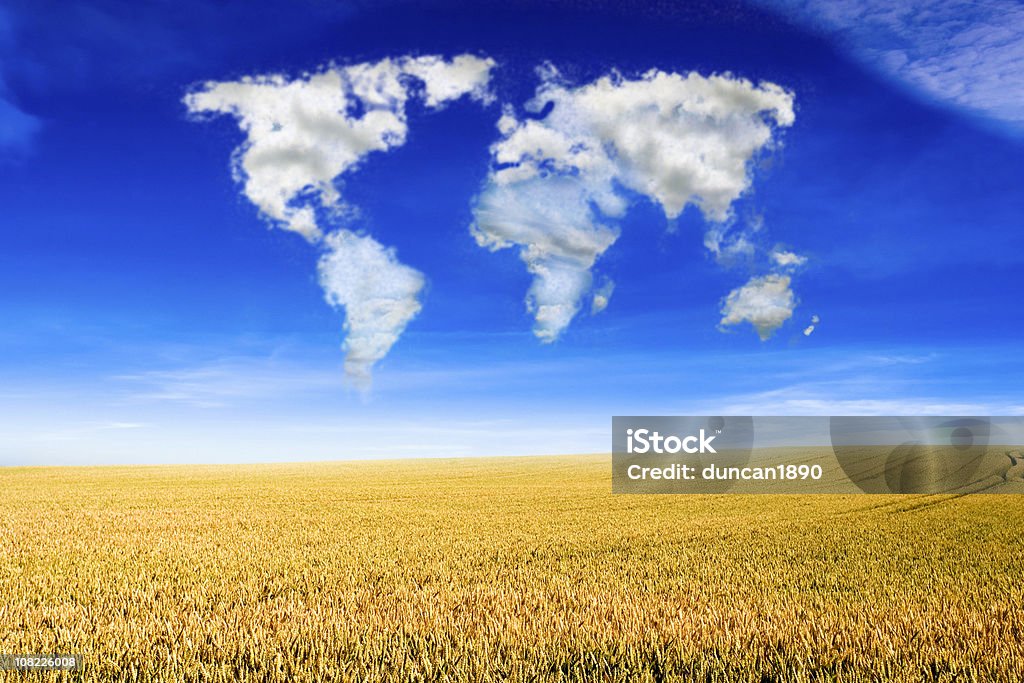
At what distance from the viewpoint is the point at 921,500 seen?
1048 inches

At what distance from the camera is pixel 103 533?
16422 mm

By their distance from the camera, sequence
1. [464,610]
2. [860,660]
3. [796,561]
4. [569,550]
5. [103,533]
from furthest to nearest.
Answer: [103,533] < [569,550] < [796,561] < [464,610] < [860,660]

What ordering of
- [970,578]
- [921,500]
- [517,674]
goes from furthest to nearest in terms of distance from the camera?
[921,500] → [970,578] → [517,674]

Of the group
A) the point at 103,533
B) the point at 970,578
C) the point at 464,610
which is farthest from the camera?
the point at 103,533

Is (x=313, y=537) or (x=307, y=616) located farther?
(x=313, y=537)

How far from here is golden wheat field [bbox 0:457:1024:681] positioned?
6387mm

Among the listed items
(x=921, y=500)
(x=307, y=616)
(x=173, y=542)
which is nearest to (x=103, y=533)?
(x=173, y=542)

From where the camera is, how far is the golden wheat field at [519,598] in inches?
251

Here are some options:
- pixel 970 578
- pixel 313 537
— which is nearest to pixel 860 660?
pixel 970 578

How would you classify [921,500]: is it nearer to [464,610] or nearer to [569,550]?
[569,550]

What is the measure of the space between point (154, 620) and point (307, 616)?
1.76m

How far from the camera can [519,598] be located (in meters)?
8.89

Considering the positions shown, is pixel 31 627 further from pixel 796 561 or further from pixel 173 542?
pixel 796 561

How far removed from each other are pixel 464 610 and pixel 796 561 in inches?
278
